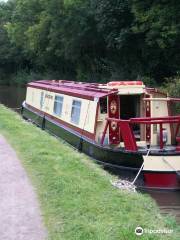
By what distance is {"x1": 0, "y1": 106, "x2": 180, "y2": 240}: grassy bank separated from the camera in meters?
6.11

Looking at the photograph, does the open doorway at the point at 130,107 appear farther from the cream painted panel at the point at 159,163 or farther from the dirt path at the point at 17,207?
the dirt path at the point at 17,207

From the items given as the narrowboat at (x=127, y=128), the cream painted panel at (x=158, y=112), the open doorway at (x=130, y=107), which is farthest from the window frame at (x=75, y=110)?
the cream painted panel at (x=158, y=112)

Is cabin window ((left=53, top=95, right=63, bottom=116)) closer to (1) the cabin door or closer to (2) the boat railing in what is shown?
(1) the cabin door

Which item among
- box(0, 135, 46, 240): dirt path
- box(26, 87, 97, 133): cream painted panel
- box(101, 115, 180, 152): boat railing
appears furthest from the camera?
box(26, 87, 97, 133): cream painted panel

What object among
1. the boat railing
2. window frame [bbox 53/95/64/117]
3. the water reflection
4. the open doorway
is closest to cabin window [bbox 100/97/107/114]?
the open doorway

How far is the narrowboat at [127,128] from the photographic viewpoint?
11875mm

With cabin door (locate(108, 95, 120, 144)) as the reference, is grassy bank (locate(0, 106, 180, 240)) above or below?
below

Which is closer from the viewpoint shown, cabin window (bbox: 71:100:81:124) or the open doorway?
the open doorway

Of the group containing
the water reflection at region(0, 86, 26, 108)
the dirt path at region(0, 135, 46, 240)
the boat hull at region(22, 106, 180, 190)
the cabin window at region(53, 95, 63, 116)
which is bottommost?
the water reflection at region(0, 86, 26, 108)

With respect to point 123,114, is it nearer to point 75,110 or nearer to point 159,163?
point 75,110

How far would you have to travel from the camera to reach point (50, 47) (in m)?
42.4

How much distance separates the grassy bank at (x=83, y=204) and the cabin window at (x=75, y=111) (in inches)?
166

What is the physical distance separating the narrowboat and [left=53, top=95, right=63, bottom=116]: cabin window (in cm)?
15

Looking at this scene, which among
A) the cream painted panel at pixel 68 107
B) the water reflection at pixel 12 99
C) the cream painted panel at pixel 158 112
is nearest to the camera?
the cream painted panel at pixel 158 112
